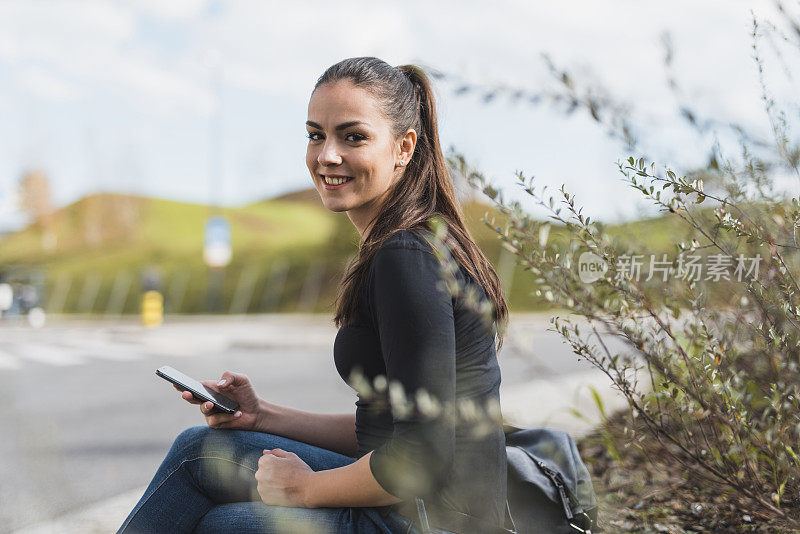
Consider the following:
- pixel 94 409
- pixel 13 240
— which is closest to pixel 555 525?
pixel 94 409

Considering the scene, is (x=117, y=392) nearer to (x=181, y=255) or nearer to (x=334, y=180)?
(x=334, y=180)

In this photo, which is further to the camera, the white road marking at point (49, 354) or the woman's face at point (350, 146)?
the white road marking at point (49, 354)

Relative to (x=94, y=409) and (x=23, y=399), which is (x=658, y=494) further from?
(x=23, y=399)

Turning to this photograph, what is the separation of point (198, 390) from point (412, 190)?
73cm

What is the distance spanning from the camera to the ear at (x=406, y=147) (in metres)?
1.95

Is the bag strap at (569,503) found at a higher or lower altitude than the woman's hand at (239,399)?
lower

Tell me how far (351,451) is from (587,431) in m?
2.67

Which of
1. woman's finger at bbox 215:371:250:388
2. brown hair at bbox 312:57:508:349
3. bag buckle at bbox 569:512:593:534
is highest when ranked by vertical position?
brown hair at bbox 312:57:508:349

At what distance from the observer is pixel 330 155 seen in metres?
1.84

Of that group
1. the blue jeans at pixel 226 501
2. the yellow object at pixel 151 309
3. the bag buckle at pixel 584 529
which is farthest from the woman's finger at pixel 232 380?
the yellow object at pixel 151 309

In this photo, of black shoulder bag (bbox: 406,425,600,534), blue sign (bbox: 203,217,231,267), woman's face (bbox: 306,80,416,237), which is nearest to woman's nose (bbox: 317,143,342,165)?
woman's face (bbox: 306,80,416,237)

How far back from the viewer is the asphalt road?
4.43 metres

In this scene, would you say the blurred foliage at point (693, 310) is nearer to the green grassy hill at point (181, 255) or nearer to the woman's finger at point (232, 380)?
the woman's finger at point (232, 380)

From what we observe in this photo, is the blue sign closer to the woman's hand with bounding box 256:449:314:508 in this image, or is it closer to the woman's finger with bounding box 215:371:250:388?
the woman's finger with bounding box 215:371:250:388
